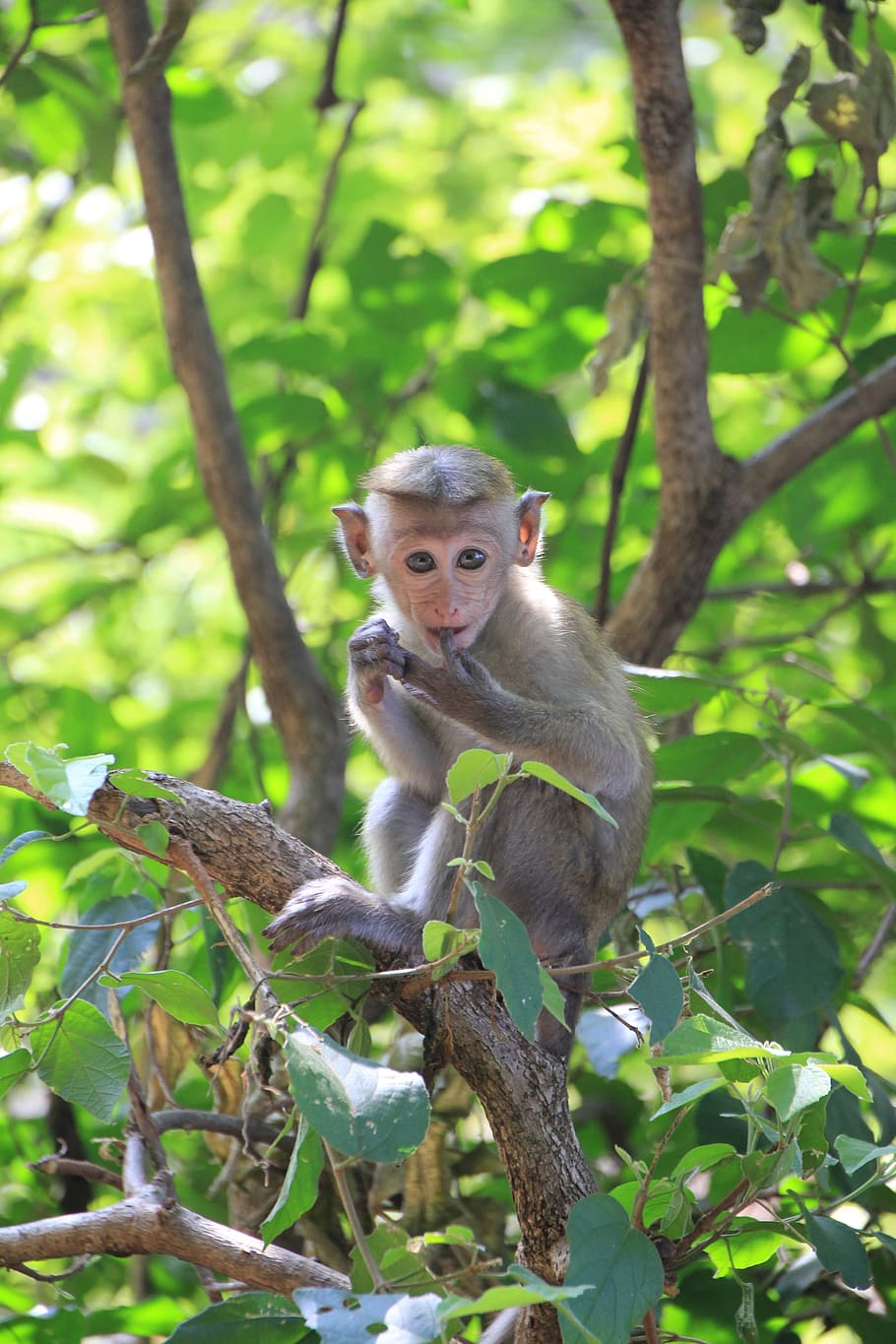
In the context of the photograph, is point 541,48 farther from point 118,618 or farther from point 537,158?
point 118,618

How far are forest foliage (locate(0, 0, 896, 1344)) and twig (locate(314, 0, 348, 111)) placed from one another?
2cm

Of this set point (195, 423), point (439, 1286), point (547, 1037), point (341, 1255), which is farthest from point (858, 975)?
point (195, 423)

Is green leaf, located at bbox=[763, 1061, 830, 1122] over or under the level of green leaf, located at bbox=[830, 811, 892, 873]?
over

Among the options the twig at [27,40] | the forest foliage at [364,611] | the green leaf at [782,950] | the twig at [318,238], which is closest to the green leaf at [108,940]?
the forest foliage at [364,611]

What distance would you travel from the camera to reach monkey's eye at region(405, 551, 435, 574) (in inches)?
128

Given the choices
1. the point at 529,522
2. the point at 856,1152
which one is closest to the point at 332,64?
the point at 529,522

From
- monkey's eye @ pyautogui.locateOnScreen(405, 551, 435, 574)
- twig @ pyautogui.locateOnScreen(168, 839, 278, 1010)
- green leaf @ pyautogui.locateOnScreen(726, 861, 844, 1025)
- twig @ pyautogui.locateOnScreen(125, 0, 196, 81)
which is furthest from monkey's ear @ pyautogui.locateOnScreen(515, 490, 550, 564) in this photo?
twig @ pyautogui.locateOnScreen(168, 839, 278, 1010)

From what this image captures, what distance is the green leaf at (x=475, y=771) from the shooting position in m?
1.75

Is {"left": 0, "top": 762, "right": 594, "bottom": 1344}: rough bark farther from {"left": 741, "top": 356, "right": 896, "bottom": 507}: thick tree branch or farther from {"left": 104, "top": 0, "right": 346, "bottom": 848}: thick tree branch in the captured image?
{"left": 741, "top": 356, "right": 896, "bottom": 507}: thick tree branch

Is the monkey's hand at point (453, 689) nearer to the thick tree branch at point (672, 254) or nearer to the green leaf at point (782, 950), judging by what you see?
the green leaf at point (782, 950)

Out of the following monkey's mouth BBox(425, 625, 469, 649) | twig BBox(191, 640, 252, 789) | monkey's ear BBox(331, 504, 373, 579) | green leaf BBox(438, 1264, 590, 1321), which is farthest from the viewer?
twig BBox(191, 640, 252, 789)

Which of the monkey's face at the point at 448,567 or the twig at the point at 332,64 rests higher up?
the twig at the point at 332,64

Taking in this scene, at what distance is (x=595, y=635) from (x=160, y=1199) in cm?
177

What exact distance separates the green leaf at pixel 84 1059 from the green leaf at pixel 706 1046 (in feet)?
2.70
